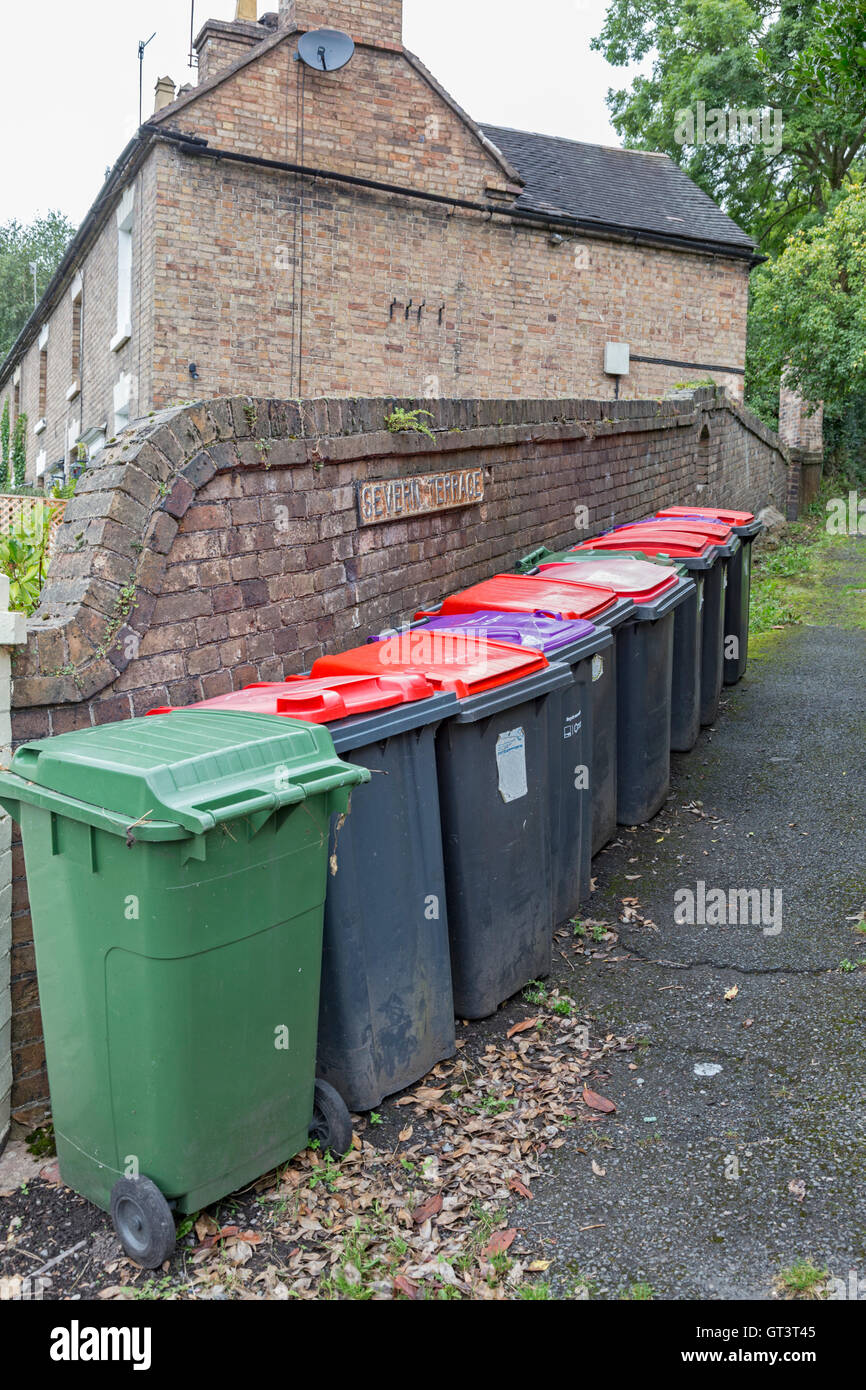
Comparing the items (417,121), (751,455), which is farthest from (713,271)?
(417,121)

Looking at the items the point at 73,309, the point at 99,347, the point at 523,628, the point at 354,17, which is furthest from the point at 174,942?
the point at 73,309

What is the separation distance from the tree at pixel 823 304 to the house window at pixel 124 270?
10.8 m

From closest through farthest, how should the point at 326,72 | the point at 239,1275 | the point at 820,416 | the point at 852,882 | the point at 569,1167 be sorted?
the point at 239,1275, the point at 569,1167, the point at 852,882, the point at 326,72, the point at 820,416

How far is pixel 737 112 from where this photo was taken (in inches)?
941

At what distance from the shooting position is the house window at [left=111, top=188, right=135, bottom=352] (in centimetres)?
1323

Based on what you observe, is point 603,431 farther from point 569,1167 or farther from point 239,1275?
point 239,1275

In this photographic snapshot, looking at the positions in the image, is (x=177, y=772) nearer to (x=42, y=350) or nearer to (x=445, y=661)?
(x=445, y=661)

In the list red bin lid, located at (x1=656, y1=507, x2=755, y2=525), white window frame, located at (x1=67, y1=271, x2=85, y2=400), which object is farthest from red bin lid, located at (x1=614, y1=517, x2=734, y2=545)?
white window frame, located at (x1=67, y1=271, x2=85, y2=400)

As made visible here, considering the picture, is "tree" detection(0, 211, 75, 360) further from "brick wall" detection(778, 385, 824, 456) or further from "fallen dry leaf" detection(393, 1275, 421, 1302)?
"fallen dry leaf" detection(393, 1275, 421, 1302)

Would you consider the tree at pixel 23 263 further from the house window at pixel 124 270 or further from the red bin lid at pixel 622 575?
the red bin lid at pixel 622 575

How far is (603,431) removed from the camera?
30.0ft

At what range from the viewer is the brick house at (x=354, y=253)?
12.4m

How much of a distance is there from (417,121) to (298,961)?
13.5 m

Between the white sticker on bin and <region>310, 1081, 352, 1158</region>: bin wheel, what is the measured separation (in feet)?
3.94
